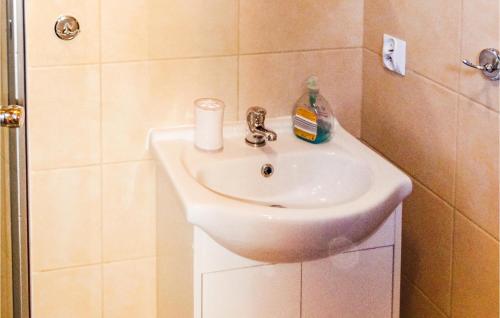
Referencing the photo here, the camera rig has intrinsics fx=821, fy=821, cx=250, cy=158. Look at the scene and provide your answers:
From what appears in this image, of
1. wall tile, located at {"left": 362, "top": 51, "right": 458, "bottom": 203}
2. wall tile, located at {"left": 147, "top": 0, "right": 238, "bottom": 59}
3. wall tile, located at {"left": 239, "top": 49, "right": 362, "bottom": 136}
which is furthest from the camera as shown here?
wall tile, located at {"left": 239, "top": 49, "right": 362, "bottom": 136}

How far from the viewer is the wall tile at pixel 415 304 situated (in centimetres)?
206

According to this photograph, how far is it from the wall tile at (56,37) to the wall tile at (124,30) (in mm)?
22

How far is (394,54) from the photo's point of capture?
6.79 ft

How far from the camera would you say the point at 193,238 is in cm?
177

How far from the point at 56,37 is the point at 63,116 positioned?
0.64 ft

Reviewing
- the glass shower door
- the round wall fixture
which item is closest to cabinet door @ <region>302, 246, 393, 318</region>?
the glass shower door

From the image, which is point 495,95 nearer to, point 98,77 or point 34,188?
point 98,77

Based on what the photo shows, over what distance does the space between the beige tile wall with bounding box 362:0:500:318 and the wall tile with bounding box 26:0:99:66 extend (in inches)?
28.6

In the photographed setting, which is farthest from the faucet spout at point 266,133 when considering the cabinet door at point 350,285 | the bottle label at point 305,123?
the cabinet door at point 350,285

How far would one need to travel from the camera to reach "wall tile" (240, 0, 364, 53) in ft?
6.92

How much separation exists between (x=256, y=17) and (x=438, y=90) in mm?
507

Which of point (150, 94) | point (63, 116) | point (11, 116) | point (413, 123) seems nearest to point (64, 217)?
point (63, 116)

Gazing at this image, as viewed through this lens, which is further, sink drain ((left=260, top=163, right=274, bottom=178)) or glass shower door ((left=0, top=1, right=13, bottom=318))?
sink drain ((left=260, top=163, right=274, bottom=178))

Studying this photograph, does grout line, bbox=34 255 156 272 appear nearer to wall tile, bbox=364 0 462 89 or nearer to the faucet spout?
the faucet spout
